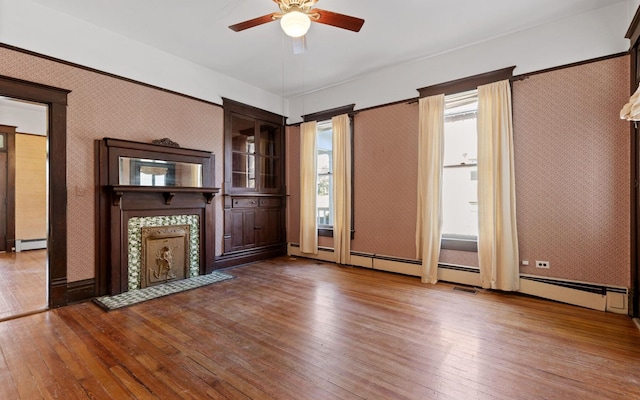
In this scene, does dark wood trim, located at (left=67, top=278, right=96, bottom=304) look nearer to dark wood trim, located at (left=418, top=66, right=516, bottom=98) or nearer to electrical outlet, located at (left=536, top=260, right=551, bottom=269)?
dark wood trim, located at (left=418, top=66, right=516, bottom=98)

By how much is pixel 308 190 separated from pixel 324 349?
3910mm

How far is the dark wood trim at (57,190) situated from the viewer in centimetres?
347

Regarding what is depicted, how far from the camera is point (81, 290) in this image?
3.68m

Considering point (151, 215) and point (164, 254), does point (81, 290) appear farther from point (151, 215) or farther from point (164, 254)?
point (151, 215)

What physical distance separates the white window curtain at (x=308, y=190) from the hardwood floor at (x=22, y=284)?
4.05 metres

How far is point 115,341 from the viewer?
8.64 feet

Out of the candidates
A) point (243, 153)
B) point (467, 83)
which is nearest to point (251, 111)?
point (243, 153)

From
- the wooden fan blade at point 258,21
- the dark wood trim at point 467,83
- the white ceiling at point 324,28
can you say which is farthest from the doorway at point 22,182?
the dark wood trim at point 467,83

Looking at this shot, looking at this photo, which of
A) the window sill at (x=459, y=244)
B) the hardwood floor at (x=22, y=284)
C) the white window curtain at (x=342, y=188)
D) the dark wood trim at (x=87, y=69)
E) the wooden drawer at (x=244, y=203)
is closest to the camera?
the dark wood trim at (x=87, y=69)

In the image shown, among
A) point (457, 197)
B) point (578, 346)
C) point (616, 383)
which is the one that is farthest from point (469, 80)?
point (616, 383)

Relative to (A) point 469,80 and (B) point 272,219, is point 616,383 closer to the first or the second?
(A) point 469,80

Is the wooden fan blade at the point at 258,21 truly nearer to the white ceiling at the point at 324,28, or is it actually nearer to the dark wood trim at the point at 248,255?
the white ceiling at the point at 324,28

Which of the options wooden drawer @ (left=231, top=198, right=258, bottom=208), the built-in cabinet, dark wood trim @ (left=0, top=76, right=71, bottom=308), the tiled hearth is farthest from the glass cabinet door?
dark wood trim @ (left=0, top=76, right=71, bottom=308)

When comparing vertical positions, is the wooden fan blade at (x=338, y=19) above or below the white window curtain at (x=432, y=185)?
above
